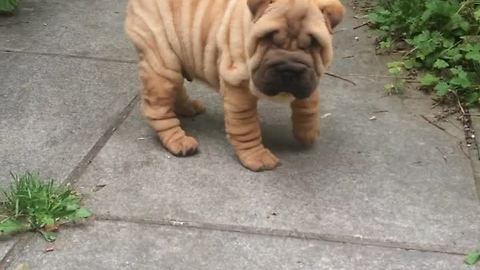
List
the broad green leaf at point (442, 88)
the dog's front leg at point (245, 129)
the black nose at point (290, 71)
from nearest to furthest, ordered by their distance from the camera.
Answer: the black nose at point (290, 71), the dog's front leg at point (245, 129), the broad green leaf at point (442, 88)

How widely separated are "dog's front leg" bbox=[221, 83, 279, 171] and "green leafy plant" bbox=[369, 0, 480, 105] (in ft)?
3.87

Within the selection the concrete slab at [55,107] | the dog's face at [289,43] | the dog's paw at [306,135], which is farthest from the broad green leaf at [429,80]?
the concrete slab at [55,107]

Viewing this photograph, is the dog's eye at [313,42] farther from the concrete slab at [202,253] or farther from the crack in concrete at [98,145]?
the crack in concrete at [98,145]

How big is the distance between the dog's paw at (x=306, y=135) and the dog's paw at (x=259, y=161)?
178mm

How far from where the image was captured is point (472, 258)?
2.82m

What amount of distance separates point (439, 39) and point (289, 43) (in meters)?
1.80

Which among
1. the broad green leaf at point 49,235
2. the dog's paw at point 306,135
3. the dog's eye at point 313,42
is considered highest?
the dog's eye at point 313,42

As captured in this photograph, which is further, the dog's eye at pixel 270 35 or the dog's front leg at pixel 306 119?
the dog's front leg at pixel 306 119

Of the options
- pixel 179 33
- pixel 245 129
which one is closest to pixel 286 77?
pixel 245 129

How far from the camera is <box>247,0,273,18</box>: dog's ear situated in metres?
3.03

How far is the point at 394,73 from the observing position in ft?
14.5

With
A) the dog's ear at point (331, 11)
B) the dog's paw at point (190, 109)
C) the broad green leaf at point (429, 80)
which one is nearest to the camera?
the dog's ear at point (331, 11)

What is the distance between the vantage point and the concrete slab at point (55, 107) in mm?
3479

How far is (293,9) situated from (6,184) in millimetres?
1329
